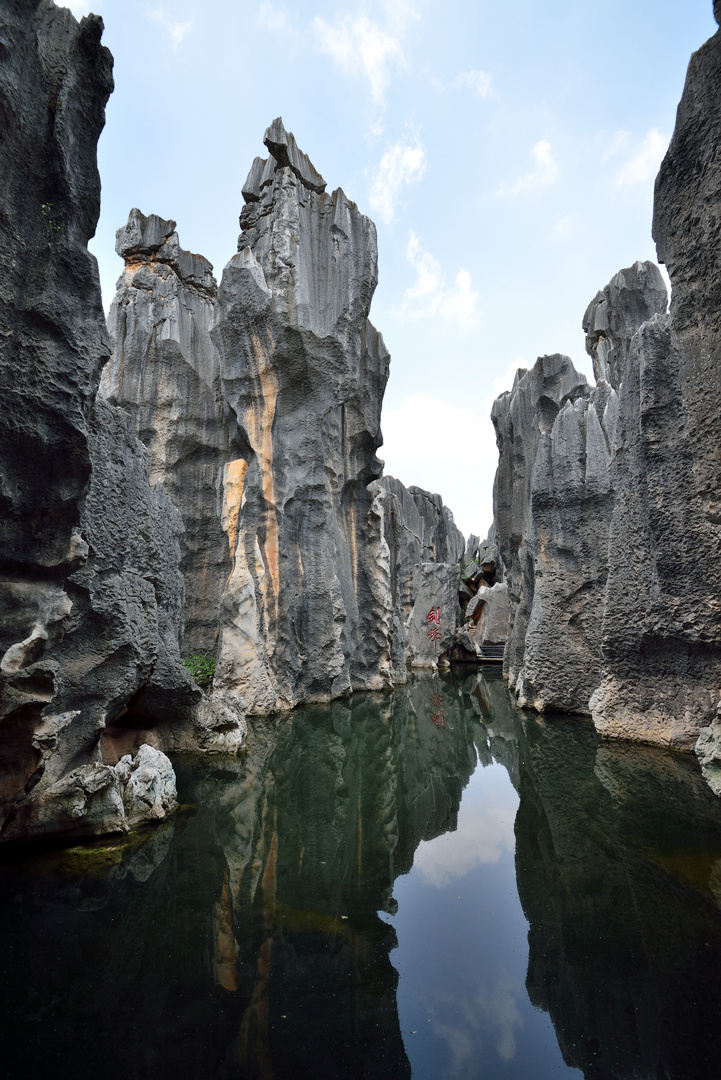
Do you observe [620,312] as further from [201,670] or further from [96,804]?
[96,804]

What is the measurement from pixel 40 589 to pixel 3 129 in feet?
6.58

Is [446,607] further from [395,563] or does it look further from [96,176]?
[96,176]

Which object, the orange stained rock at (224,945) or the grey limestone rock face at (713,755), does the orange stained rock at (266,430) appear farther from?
the orange stained rock at (224,945)

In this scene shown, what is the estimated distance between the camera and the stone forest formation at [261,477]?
2684 millimetres

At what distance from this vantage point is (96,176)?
114 inches

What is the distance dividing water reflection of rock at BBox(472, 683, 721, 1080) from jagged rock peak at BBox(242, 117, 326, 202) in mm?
10641

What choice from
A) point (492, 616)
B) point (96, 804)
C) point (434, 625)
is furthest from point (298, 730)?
point (492, 616)

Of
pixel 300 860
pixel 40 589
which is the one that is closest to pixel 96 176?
pixel 40 589

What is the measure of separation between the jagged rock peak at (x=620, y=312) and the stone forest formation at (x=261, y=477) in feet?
0.17

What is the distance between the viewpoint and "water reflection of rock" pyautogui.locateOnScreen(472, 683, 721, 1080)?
206 centimetres

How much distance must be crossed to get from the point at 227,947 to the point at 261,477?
821 centimetres

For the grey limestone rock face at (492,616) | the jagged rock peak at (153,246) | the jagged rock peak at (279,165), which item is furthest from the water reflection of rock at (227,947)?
the grey limestone rock face at (492,616)

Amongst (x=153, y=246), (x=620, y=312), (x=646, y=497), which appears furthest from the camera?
(x=153, y=246)

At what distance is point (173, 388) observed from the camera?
Result: 1285cm
